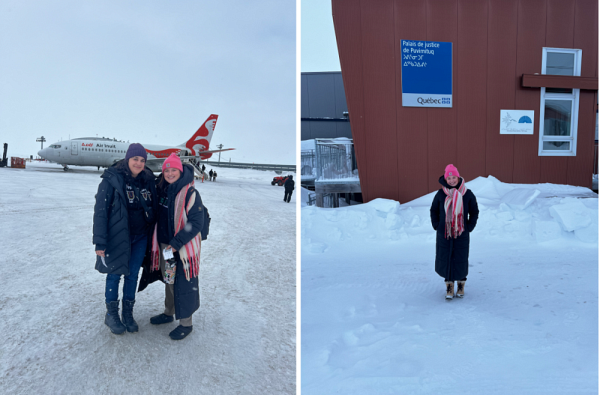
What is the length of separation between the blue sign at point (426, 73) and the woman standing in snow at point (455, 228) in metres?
5.01

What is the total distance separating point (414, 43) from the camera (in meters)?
8.09

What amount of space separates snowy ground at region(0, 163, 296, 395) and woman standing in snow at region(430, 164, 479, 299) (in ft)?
5.13

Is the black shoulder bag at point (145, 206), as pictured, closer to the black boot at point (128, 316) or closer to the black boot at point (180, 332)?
→ the black boot at point (128, 316)

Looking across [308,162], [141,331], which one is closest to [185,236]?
[141,331]

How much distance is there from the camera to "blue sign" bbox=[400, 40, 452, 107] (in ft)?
26.6

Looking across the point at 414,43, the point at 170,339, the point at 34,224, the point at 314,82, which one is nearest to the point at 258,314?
the point at 170,339

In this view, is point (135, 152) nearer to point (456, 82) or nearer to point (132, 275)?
point (132, 275)

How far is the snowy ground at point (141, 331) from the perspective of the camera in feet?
7.13

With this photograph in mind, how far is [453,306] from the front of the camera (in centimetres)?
343

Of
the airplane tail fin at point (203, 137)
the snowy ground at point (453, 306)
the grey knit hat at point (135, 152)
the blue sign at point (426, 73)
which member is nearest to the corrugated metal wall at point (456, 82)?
the blue sign at point (426, 73)

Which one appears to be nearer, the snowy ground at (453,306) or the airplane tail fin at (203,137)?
the snowy ground at (453,306)

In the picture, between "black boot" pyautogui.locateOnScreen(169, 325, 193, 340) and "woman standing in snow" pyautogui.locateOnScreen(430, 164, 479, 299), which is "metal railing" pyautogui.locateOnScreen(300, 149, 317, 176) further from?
"black boot" pyautogui.locateOnScreen(169, 325, 193, 340)

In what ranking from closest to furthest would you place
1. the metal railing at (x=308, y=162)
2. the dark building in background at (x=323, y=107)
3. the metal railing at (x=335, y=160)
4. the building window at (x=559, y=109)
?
the building window at (x=559, y=109), the metal railing at (x=335, y=160), the metal railing at (x=308, y=162), the dark building in background at (x=323, y=107)

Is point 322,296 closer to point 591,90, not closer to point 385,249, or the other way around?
point 385,249
